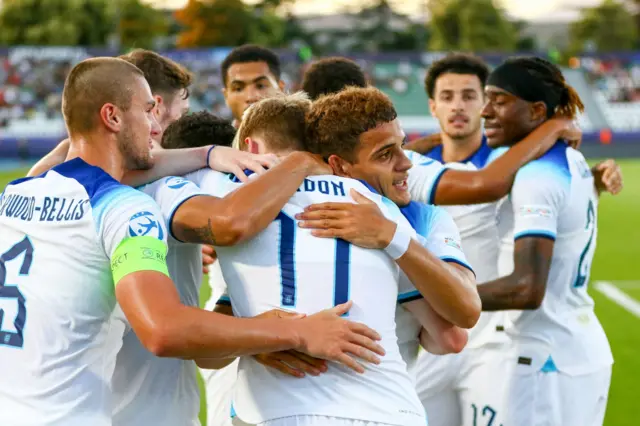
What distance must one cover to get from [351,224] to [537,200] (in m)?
1.71

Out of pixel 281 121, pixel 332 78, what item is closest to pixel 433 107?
pixel 332 78

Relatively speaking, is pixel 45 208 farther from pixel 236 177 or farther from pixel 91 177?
pixel 236 177

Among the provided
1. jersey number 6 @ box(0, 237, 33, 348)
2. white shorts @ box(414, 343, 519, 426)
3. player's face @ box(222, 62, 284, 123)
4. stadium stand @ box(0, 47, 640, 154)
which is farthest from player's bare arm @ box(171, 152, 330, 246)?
stadium stand @ box(0, 47, 640, 154)

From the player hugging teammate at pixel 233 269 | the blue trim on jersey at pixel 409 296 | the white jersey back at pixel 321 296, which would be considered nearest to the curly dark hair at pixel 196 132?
the player hugging teammate at pixel 233 269

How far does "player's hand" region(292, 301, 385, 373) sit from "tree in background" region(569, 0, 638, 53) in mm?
54650

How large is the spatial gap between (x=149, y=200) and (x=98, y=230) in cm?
20

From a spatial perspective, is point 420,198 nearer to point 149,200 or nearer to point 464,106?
point 464,106

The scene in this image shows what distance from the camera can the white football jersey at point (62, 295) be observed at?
294cm

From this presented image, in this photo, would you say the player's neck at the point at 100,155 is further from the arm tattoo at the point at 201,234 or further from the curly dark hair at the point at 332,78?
the curly dark hair at the point at 332,78

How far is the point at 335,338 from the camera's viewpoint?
291cm

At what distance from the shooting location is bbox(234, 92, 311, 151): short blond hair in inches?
130

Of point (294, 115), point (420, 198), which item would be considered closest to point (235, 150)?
point (294, 115)

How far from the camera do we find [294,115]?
3.31 meters

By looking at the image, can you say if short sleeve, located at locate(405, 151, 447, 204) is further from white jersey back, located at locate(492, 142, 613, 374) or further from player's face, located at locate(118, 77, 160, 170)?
player's face, located at locate(118, 77, 160, 170)
